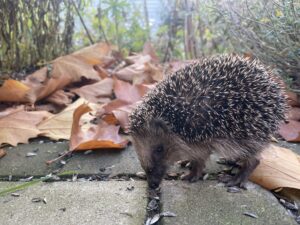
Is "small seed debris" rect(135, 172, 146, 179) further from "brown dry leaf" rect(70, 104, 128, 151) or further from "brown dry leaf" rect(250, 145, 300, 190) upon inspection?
"brown dry leaf" rect(250, 145, 300, 190)

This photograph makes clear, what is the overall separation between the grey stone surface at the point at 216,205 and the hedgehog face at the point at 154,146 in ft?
0.50

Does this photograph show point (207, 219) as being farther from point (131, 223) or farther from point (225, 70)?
point (225, 70)

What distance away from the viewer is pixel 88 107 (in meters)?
3.28

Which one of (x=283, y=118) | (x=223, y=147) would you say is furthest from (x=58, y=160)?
(x=283, y=118)

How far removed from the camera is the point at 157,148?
3.01m

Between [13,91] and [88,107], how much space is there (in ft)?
3.52

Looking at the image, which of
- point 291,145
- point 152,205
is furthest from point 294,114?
point 152,205

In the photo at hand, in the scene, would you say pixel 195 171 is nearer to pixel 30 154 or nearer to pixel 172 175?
pixel 172 175

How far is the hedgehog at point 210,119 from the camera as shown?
9.29 ft

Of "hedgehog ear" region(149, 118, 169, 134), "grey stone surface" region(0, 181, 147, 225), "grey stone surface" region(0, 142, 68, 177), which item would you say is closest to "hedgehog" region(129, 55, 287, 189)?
"hedgehog ear" region(149, 118, 169, 134)

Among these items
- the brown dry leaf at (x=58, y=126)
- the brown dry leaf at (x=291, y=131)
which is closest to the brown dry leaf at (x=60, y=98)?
the brown dry leaf at (x=58, y=126)

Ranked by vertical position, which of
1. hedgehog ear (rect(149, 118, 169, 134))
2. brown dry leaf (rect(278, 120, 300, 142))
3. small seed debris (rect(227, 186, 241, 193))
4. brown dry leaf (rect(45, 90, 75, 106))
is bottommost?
small seed debris (rect(227, 186, 241, 193))

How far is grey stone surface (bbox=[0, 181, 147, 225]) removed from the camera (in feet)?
7.84

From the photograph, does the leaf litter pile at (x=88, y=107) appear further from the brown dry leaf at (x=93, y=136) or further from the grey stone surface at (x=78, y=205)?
the grey stone surface at (x=78, y=205)
